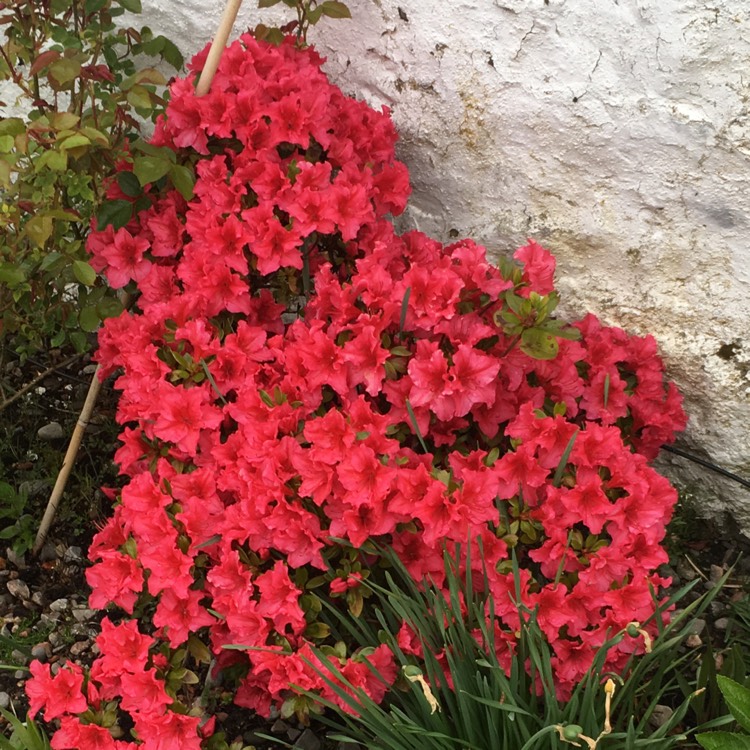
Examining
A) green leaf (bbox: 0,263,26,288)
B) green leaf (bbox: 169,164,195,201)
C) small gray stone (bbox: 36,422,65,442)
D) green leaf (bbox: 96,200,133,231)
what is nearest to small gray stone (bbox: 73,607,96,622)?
small gray stone (bbox: 36,422,65,442)

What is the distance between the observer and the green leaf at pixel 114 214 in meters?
2.17

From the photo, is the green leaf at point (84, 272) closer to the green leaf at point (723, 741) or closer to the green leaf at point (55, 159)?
the green leaf at point (55, 159)

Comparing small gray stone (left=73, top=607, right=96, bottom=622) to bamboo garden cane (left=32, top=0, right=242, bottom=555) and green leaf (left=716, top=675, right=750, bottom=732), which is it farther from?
green leaf (left=716, top=675, right=750, bottom=732)

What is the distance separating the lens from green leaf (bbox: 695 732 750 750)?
1.49 metres

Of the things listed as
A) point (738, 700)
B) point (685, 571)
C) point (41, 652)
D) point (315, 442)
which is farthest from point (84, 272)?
point (685, 571)

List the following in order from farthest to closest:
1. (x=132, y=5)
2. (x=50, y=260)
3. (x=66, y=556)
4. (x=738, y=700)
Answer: (x=66, y=556) → (x=132, y=5) → (x=50, y=260) → (x=738, y=700)

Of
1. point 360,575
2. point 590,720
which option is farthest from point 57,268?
point 590,720

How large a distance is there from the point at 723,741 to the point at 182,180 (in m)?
1.51

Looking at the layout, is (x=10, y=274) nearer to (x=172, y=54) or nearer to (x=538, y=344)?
(x=172, y=54)

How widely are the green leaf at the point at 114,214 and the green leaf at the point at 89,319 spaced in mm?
202

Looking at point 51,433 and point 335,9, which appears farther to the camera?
point 51,433

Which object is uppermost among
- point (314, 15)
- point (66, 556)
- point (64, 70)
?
point (314, 15)

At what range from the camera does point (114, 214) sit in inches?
85.8

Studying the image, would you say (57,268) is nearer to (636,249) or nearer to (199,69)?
(199,69)
